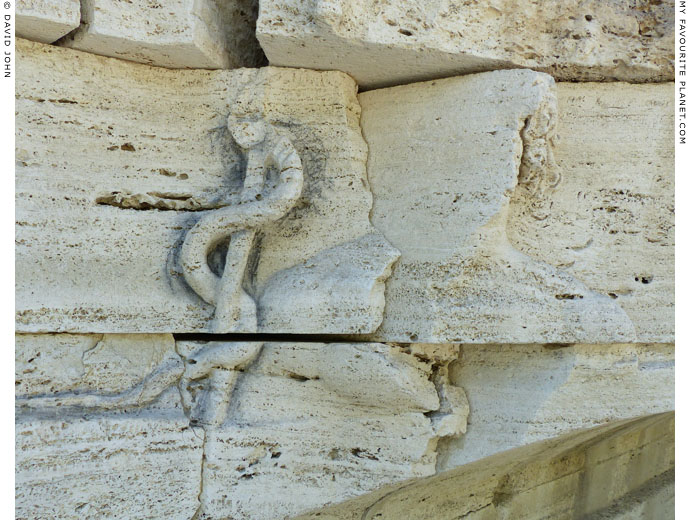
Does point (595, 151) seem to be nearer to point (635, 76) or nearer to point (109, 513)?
point (635, 76)

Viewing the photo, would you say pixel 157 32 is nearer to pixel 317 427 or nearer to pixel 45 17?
Result: pixel 45 17

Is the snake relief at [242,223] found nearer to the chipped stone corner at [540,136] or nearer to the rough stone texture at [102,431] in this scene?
the rough stone texture at [102,431]

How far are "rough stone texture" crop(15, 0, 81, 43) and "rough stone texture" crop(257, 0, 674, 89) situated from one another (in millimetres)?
480

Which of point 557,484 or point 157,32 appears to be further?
point 557,484

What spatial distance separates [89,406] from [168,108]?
2.84ft

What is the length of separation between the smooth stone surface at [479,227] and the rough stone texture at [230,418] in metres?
0.18

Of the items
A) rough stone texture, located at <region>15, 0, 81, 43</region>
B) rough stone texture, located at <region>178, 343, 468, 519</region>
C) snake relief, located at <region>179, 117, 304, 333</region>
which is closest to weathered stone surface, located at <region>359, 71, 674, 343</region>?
rough stone texture, located at <region>178, 343, 468, 519</region>

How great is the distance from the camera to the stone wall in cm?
200

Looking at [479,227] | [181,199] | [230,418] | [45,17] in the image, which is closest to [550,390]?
[479,227]

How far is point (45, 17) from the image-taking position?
1.88 m

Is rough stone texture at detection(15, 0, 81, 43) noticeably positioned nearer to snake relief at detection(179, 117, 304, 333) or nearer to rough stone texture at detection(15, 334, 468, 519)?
snake relief at detection(179, 117, 304, 333)

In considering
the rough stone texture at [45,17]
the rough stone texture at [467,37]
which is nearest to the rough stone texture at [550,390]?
the rough stone texture at [467,37]

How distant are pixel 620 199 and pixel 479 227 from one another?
47 cm

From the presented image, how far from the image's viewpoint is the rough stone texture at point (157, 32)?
195cm
